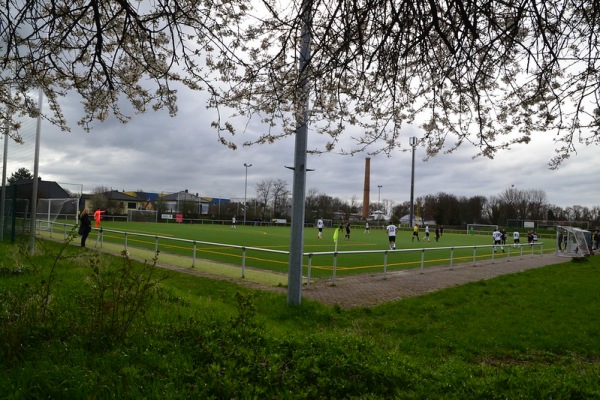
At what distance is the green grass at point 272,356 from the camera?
3422mm

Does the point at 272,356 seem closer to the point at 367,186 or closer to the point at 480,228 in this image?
the point at 480,228

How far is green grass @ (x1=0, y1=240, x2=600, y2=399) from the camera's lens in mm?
3422

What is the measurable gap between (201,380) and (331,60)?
3.35 metres

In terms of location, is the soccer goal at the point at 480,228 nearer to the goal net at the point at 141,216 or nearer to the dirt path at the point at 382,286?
the goal net at the point at 141,216

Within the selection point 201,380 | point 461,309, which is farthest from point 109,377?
point 461,309

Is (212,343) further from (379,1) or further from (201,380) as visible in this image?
(379,1)

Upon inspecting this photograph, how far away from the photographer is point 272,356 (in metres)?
4.06


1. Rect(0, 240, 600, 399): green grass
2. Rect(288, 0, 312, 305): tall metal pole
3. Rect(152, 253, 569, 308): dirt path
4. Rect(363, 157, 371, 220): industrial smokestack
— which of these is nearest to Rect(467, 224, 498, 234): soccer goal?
Rect(363, 157, 371, 220): industrial smokestack

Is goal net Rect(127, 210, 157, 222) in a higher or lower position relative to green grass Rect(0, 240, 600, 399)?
higher

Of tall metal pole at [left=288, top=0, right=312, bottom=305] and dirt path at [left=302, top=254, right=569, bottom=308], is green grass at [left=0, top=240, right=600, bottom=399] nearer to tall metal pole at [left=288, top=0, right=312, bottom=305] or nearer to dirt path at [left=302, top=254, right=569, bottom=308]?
tall metal pole at [left=288, top=0, right=312, bottom=305]

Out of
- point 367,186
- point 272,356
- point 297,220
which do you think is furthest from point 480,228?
point 272,356

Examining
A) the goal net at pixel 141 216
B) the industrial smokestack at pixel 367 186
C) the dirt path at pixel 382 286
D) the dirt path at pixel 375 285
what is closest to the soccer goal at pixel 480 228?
the industrial smokestack at pixel 367 186

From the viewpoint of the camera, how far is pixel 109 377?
3.41 metres

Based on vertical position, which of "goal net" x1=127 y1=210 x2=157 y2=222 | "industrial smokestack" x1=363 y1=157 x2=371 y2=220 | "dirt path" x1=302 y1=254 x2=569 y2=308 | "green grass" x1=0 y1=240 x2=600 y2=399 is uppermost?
"industrial smokestack" x1=363 y1=157 x2=371 y2=220
